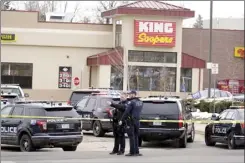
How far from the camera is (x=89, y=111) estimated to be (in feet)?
72.0

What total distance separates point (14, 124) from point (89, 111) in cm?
640

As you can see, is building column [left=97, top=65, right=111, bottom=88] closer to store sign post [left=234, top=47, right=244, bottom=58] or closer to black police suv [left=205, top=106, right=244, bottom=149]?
store sign post [left=234, top=47, right=244, bottom=58]

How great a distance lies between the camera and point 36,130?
1518 centimetres

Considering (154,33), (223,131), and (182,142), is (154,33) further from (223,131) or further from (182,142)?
(223,131)

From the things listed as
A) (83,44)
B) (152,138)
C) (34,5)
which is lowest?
(152,138)

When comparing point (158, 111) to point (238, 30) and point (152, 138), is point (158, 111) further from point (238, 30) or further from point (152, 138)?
point (238, 30)

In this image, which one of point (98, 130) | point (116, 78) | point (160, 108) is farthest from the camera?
point (116, 78)

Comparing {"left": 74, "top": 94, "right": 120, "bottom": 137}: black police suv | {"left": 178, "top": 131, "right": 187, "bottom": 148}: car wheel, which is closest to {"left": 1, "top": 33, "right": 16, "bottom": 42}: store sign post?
{"left": 74, "top": 94, "right": 120, "bottom": 137}: black police suv

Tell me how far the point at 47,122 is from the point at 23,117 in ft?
2.70

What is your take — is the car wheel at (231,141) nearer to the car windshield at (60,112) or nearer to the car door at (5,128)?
the car windshield at (60,112)

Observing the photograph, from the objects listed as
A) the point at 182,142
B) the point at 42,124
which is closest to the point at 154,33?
the point at 182,142

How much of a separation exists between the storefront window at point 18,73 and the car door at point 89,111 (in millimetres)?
23823

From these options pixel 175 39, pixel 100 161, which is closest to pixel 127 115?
pixel 100 161

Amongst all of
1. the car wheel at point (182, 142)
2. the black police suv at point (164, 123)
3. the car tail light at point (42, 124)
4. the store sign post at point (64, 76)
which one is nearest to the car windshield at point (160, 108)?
the black police suv at point (164, 123)
